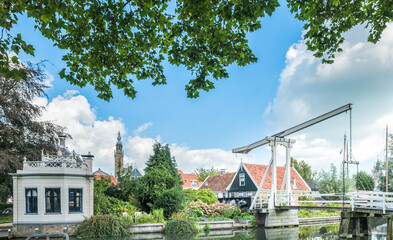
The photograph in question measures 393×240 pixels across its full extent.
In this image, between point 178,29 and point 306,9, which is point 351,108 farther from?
point 178,29

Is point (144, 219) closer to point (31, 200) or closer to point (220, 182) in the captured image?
point (31, 200)

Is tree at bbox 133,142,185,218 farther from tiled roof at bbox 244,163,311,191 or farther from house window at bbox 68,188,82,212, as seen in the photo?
tiled roof at bbox 244,163,311,191

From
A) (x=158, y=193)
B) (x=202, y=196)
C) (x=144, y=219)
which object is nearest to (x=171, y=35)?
(x=144, y=219)

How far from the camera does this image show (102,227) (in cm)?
1478

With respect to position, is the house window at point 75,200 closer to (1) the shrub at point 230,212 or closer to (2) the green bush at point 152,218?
(2) the green bush at point 152,218

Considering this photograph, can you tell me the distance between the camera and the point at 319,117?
18594 millimetres

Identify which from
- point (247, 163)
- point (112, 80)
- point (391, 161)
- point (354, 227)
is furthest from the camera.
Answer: point (391, 161)

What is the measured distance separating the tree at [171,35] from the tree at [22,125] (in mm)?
15298

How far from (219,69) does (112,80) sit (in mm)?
2024

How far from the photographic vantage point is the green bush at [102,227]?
580 inches

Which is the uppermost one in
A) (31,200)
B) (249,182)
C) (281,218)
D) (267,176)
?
(31,200)

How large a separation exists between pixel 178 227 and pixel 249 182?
11.9 m

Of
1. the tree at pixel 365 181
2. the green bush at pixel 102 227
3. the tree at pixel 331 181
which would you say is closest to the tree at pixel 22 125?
the green bush at pixel 102 227

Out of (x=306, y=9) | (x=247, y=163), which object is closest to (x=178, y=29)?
(x=306, y=9)
